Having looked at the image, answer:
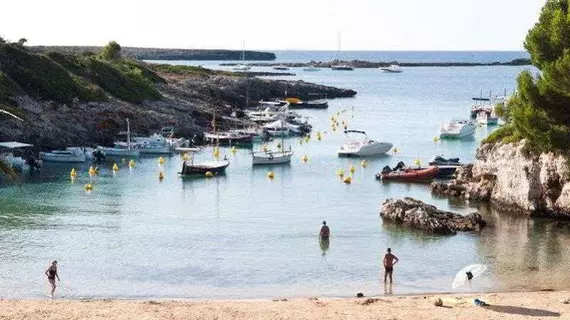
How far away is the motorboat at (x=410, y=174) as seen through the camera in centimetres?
6384

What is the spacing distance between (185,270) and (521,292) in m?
13.6

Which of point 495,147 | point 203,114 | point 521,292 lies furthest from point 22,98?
point 521,292

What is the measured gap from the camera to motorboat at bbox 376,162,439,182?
63.8 meters

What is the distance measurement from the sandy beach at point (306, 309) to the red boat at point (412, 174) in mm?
33504

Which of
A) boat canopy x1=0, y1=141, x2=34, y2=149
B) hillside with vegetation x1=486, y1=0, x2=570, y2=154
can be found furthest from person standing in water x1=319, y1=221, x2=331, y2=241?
boat canopy x1=0, y1=141, x2=34, y2=149

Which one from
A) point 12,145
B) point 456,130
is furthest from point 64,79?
point 456,130

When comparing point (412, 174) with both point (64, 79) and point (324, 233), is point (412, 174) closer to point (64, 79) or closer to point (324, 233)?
point (324, 233)

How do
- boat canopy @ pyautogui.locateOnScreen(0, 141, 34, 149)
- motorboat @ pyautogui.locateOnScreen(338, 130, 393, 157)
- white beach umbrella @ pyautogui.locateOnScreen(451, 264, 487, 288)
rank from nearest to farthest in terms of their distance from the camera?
white beach umbrella @ pyautogui.locateOnScreen(451, 264, 487, 288), boat canopy @ pyautogui.locateOnScreen(0, 141, 34, 149), motorboat @ pyautogui.locateOnScreen(338, 130, 393, 157)

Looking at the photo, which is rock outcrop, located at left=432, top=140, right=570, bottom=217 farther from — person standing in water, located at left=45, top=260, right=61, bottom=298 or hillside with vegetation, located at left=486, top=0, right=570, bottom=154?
person standing in water, located at left=45, top=260, right=61, bottom=298

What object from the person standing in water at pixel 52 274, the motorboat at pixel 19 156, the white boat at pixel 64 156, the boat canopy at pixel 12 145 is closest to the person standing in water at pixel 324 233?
the person standing in water at pixel 52 274

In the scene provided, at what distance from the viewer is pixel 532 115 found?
144 ft

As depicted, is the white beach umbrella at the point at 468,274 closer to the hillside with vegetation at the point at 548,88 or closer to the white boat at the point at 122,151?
the hillside with vegetation at the point at 548,88

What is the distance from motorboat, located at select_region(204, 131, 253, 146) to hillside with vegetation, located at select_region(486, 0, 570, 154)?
45850 millimetres

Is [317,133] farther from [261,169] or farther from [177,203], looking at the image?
[177,203]
